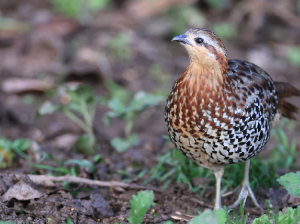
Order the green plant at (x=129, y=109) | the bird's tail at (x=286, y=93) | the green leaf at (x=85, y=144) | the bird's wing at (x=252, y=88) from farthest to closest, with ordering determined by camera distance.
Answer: the green leaf at (x=85, y=144)
the green plant at (x=129, y=109)
the bird's tail at (x=286, y=93)
the bird's wing at (x=252, y=88)

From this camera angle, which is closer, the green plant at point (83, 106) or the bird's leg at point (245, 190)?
the bird's leg at point (245, 190)

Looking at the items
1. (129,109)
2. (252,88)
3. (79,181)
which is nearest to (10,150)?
(79,181)

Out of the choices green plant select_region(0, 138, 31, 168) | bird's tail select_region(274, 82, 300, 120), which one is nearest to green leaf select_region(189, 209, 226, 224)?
bird's tail select_region(274, 82, 300, 120)

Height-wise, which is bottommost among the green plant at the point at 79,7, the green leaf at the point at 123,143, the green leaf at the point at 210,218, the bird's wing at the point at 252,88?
the green leaf at the point at 123,143

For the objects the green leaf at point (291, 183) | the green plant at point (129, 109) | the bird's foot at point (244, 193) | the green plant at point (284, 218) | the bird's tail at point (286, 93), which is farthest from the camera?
the green plant at point (129, 109)

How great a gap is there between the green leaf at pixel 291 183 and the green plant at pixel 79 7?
598cm

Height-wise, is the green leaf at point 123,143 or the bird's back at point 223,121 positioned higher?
the bird's back at point 223,121

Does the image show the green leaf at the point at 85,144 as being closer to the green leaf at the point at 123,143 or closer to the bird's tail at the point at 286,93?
the green leaf at the point at 123,143

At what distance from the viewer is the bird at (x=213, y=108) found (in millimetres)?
3289

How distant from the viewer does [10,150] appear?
4664 millimetres

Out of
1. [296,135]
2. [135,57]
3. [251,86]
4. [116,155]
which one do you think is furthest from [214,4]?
[251,86]

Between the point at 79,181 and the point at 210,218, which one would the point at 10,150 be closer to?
the point at 79,181

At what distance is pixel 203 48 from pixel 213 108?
19.0 inches

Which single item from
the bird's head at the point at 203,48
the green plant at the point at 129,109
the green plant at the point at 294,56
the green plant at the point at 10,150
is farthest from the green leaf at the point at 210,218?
the green plant at the point at 294,56
